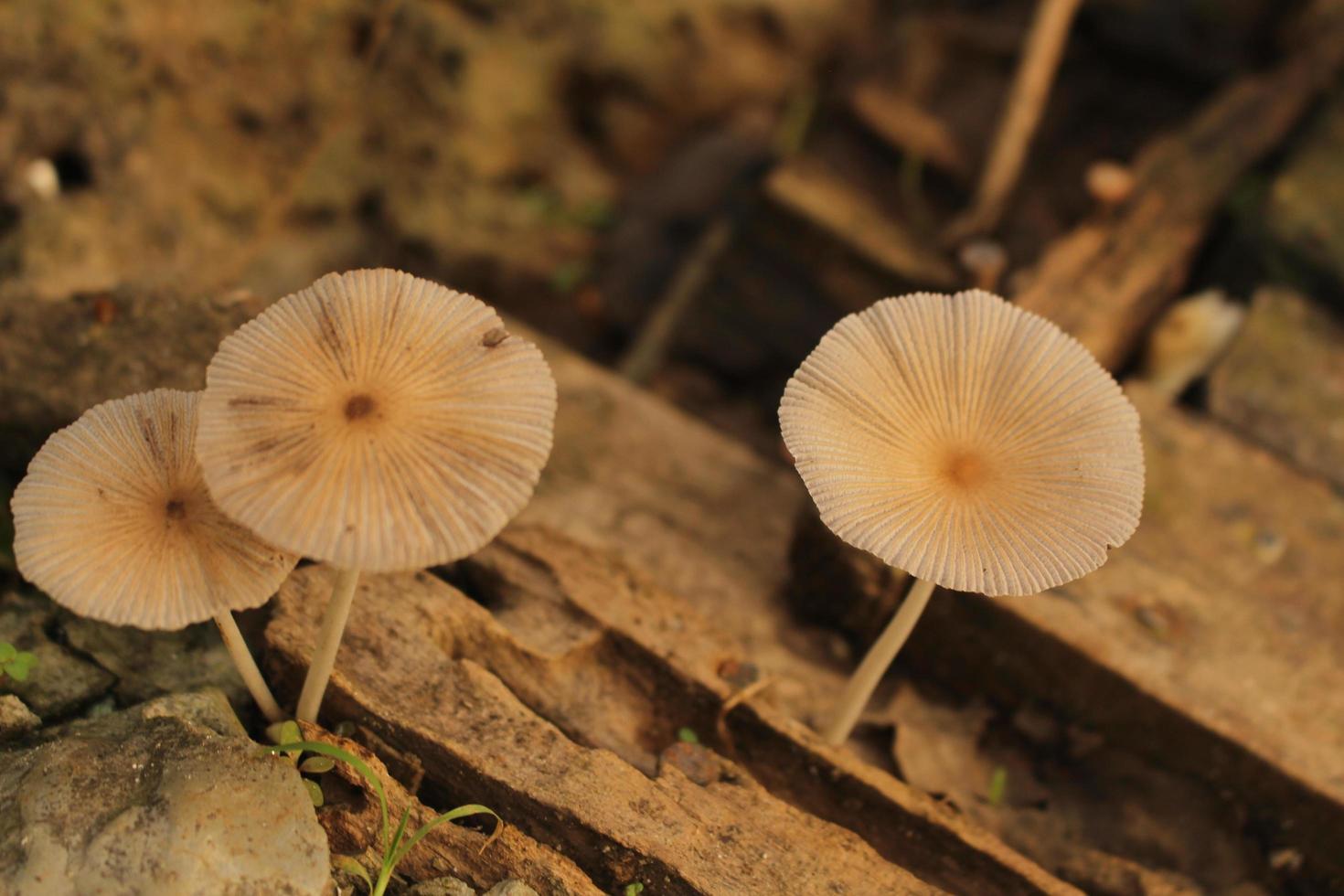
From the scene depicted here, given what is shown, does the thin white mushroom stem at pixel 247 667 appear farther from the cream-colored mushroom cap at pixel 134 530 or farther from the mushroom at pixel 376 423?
the mushroom at pixel 376 423

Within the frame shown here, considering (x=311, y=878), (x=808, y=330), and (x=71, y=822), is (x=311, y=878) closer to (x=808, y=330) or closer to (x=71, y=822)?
(x=71, y=822)

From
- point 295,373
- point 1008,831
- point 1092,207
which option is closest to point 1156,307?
point 1092,207

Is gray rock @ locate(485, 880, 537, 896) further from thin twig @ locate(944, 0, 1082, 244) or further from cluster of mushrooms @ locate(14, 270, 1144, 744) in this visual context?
thin twig @ locate(944, 0, 1082, 244)

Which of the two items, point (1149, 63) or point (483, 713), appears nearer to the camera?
point (483, 713)

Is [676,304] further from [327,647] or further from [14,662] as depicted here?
[14,662]

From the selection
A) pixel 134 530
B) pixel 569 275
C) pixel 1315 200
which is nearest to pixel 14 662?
pixel 134 530

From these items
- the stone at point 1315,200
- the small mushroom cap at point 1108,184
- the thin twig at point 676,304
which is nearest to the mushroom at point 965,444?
the small mushroom cap at point 1108,184

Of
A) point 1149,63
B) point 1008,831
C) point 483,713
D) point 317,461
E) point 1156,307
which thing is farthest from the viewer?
point 1149,63
